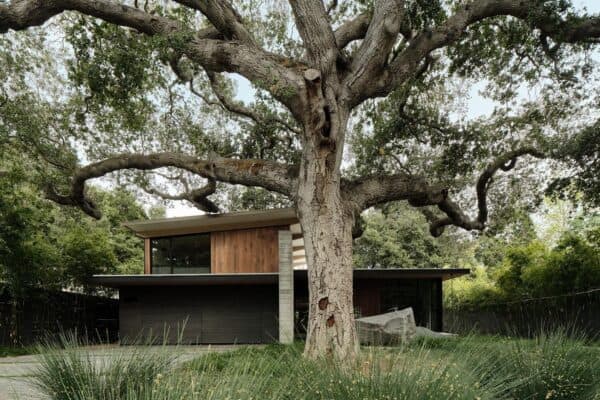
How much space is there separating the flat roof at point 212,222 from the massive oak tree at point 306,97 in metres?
0.89

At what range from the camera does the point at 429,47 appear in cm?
876

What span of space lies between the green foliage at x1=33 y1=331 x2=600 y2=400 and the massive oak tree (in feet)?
9.06

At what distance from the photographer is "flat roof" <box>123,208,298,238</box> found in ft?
47.2

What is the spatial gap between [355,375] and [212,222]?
40.2 ft

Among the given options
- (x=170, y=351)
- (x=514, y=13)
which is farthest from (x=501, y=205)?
(x=170, y=351)

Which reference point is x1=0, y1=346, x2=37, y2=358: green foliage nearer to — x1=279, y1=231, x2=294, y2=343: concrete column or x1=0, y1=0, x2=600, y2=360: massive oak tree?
x1=0, y1=0, x2=600, y2=360: massive oak tree

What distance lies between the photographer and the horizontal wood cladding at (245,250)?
1559cm

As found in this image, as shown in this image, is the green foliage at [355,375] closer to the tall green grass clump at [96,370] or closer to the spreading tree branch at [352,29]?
the tall green grass clump at [96,370]

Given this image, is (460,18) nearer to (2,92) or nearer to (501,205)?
(501,205)

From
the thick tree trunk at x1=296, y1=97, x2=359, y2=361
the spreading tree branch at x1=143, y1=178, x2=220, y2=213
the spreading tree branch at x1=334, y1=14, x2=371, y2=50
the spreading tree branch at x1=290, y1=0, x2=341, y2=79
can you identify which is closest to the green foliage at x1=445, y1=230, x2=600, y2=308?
the thick tree trunk at x1=296, y1=97, x2=359, y2=361

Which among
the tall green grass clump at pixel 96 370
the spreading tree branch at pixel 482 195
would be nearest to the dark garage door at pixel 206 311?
the spreading tree branch at pixel 482 195

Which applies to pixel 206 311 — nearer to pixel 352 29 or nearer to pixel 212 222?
pixel 212 222

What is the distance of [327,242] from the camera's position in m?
7.53

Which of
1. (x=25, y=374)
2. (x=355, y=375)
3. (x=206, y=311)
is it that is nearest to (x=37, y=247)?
(x=206, y=311)
